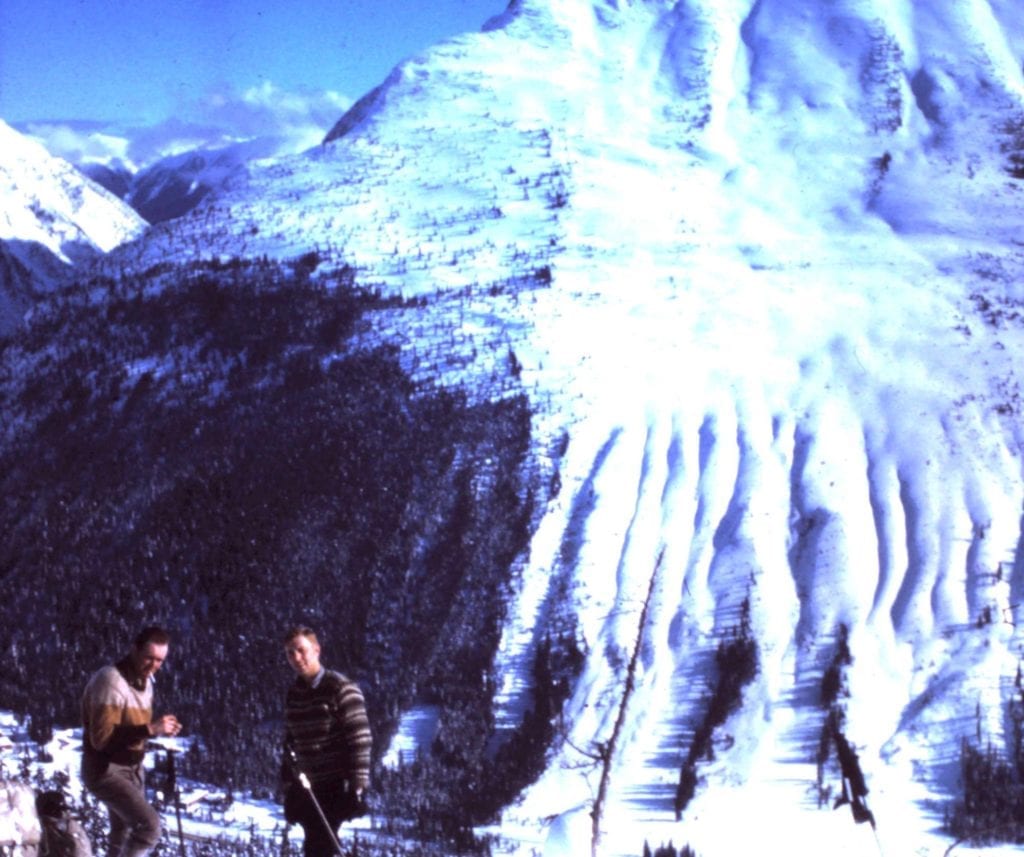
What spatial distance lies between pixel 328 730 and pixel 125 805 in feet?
8.89

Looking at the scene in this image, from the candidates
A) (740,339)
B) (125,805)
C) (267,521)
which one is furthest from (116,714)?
(740,339)

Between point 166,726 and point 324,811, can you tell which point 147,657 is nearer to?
point 166,726

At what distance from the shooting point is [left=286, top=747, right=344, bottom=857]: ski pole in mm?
15416

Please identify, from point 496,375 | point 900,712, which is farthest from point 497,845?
point 496,375

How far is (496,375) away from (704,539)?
72.1ft

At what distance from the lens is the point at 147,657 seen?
1547cm

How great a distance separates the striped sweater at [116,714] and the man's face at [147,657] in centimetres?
16

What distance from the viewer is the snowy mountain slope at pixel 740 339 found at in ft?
282

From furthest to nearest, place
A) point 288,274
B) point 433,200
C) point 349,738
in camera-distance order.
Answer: point 433,200 → point 288,274 → point 349,738

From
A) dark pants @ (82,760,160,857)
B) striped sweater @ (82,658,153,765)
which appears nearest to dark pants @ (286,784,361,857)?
dark pants @ (82,760,160,857)

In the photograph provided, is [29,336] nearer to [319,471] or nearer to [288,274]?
[288,274]

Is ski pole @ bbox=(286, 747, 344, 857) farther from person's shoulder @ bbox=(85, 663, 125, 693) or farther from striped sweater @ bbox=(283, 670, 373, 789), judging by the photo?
person's shoulder @ bbox=(85, 663, 125, 693)

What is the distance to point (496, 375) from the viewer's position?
4181 inches

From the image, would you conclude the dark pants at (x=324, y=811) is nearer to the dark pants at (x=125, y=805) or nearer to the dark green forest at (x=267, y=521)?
the dark pants at (x=125, y=805)
